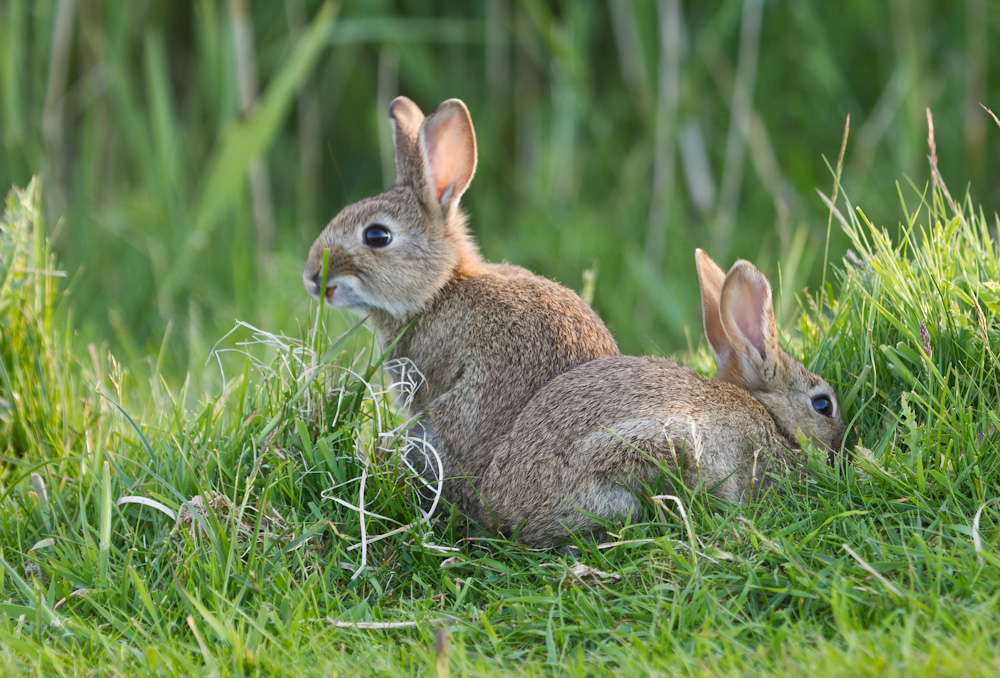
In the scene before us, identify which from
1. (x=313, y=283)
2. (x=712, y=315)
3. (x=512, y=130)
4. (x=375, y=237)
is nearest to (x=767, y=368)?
(x=712, y=315)

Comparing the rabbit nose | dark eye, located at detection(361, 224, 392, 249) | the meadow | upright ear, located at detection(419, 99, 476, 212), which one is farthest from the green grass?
upright ear, located at detection(419, 99, 476, 212)

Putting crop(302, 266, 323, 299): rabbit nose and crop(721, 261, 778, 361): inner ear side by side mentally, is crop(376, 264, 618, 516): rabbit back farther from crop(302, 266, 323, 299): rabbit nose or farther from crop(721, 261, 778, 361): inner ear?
crop(721, 261, 778, 361): inner ear

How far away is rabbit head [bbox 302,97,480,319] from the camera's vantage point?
13.9ft

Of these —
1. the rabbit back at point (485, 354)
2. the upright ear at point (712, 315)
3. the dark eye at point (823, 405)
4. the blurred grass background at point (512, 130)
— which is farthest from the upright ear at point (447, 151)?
the dark eye at point (823, 405)

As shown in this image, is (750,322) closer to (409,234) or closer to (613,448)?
(613,448)

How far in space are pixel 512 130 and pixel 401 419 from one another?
5.27 m

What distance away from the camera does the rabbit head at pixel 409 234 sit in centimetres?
423

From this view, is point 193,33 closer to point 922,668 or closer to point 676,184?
point 676,184

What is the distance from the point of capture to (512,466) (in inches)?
136

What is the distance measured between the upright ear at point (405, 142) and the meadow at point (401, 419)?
12.0 inches

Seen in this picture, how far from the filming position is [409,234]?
14.3 ft

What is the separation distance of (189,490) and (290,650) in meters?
0.92

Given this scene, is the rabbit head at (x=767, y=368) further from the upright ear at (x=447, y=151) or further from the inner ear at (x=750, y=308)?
the upright ear at (x=447, y=151)

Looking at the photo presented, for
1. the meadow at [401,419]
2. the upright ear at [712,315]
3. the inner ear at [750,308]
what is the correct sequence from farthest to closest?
the upright ear at [712,315] → the inner ear at [750,308] → the meadow at [401,419]
